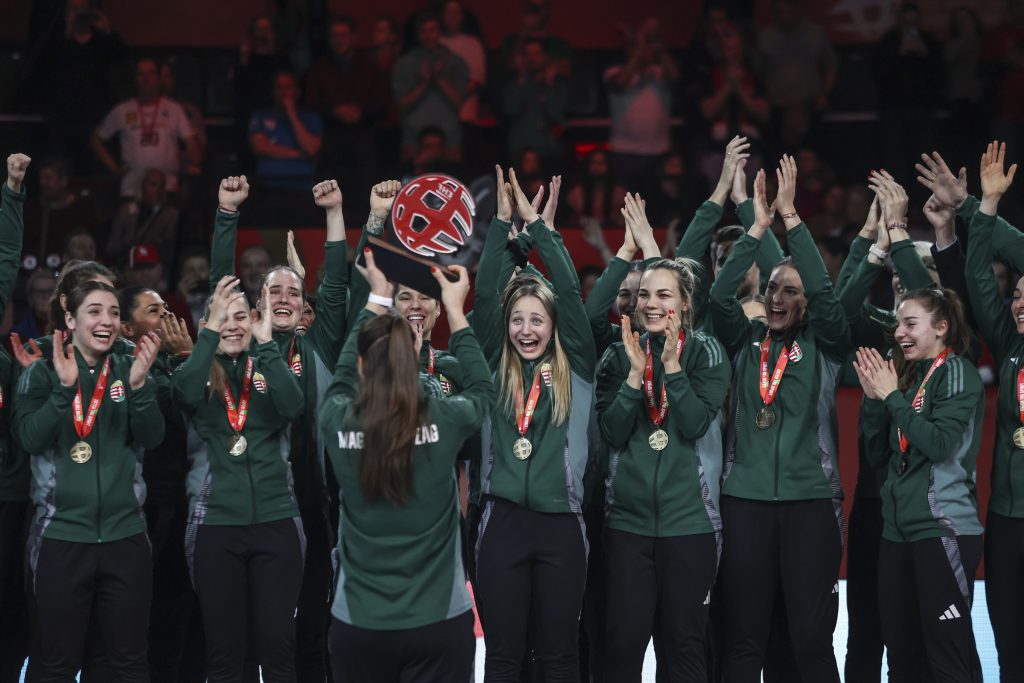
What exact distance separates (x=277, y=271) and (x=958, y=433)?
288 cm

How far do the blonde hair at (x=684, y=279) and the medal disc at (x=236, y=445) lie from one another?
178 cm

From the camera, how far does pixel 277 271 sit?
5844mm

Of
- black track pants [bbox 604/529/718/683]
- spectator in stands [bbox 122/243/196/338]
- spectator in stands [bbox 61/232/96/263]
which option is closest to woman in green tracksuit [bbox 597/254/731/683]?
black track pants [bbox 604/529/718/683]

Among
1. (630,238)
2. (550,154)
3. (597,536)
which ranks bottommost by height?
(597,536)

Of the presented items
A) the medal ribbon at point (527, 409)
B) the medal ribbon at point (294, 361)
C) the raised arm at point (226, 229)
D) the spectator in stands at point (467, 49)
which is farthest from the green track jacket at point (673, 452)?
the spectator in stands at point (467, 49)

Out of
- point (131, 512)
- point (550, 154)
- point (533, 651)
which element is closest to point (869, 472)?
point (533, 651)

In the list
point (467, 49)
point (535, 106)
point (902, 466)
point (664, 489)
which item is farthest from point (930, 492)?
point (467, 49)

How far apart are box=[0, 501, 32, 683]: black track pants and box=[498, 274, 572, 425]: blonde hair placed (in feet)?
6.59

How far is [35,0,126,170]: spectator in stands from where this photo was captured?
1127 centimetres

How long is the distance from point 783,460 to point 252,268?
548 centimetres

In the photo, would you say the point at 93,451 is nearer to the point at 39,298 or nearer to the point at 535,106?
the point at 39,298

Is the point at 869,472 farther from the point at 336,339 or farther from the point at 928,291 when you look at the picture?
the point at 336,339

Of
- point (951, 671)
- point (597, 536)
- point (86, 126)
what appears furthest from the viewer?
point (86, 126)

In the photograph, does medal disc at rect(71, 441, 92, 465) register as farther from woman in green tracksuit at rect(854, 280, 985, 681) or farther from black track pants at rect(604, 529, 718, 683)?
woman in green tracksuit at rect(854, 280, 985, 681)
